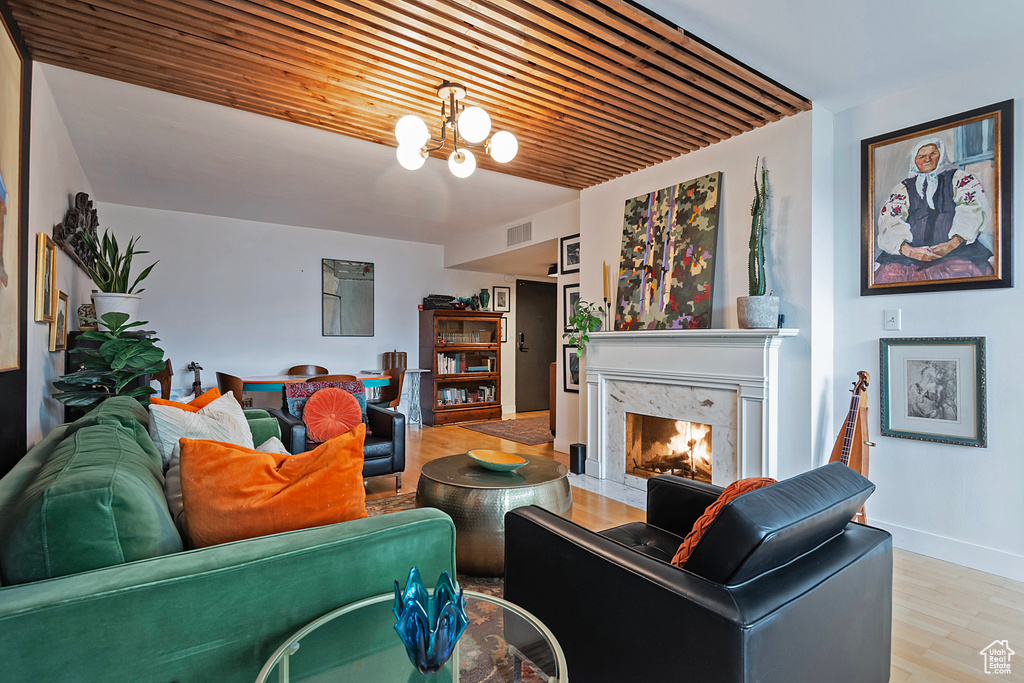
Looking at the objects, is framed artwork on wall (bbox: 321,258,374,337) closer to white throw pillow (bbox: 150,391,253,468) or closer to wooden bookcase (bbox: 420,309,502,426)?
wooden bookcase (bbox: 420,309,502,426)

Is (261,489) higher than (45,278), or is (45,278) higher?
(45,278)

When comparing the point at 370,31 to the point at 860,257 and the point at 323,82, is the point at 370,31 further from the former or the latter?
the point at 860,257

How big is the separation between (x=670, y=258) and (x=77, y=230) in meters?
4.39

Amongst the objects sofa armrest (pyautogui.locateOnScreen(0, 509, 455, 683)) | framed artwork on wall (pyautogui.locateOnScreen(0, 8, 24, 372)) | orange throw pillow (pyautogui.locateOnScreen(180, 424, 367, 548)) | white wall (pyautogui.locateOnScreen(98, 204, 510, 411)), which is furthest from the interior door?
sofa armrest (pyautogui.locateOnScreen(0, 509, 455, 683))

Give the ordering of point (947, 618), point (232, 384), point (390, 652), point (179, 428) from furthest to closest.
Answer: point (232, 384) → point (947, 618) → point (179, 428) → point (390, 652)

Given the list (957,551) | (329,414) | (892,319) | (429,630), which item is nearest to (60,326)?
(329,414)

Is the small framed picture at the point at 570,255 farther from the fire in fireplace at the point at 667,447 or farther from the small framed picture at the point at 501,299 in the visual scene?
the small framed picture at the point at 501,299

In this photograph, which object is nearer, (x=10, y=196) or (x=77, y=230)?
(x=10, y=196)

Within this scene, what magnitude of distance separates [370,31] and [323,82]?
605 mm

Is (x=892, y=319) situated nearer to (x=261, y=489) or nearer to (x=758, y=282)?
(x=758, y=282)

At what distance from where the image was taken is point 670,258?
3.89 m

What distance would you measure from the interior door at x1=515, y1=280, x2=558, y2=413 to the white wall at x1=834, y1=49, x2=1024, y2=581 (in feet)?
17.9

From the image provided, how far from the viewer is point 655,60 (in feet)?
8.54

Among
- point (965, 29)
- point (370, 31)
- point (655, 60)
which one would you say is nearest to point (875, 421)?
point (965, 29)
